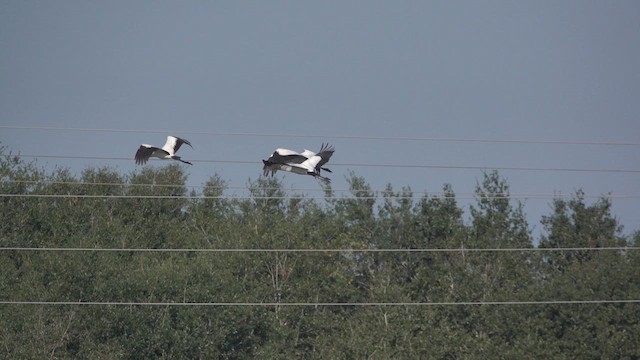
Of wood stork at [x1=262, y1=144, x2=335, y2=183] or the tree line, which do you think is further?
the tree line

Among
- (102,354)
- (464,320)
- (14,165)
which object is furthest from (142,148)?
(14,165)

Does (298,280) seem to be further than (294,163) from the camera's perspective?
Yes

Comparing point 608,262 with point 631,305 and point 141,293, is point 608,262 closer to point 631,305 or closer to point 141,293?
point 631,305

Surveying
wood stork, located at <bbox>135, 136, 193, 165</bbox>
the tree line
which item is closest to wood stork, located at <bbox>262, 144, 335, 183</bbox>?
wood stork, located at <bbox>135, 136, 193, 165</bbox>

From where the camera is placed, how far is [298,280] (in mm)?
45094

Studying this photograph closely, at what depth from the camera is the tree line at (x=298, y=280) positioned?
131ft

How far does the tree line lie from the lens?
39812 millimetres

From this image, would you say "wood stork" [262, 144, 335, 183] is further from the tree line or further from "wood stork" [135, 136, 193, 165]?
the tree line

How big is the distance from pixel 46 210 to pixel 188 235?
5.76 metres

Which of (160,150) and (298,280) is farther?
(298,280)

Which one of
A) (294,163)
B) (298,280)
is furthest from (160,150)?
(298,280)

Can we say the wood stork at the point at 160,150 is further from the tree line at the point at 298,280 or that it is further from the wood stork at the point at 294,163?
the tree line at the point at 298,280

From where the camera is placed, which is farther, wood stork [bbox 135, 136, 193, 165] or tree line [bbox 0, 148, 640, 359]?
tree line [bbox 0, 148, 640, 359]

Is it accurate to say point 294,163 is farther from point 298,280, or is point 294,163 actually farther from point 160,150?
point 298,280
